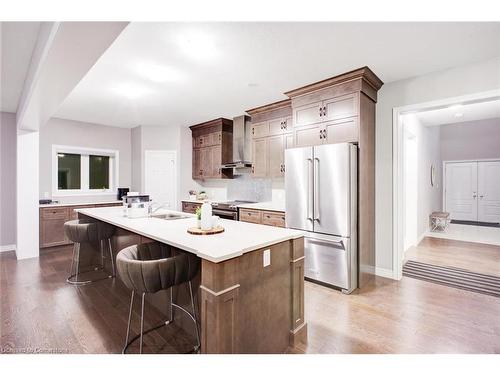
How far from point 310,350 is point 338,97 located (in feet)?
9.09

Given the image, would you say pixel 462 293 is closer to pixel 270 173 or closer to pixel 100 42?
pixel 270 173

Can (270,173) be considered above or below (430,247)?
above

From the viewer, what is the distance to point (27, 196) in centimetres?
439

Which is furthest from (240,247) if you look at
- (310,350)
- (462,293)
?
(462,293)

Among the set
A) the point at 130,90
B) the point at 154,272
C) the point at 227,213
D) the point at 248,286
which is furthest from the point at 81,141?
the point at 248,286

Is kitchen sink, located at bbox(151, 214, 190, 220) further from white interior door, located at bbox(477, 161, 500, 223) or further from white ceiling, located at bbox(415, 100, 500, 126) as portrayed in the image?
white interior door, located at bbox(477, 161, 500, 223)

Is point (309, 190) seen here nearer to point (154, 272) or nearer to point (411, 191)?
point (154, 272)

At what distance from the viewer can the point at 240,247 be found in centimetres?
166

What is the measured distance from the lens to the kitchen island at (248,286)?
151cm

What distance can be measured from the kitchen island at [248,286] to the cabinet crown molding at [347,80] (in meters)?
2.07

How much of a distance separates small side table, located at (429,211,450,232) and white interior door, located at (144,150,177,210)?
644 centimetres

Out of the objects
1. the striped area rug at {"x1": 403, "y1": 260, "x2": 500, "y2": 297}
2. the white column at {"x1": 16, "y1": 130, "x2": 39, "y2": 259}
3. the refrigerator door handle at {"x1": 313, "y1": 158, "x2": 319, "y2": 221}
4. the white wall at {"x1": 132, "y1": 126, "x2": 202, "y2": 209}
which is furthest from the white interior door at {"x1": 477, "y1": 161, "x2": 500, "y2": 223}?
the white column at {"x1": 16, "y1": 130, "x2": 39, "y2": 259}

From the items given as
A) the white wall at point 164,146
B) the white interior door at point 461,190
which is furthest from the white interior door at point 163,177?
the white interior door at point 461,190
